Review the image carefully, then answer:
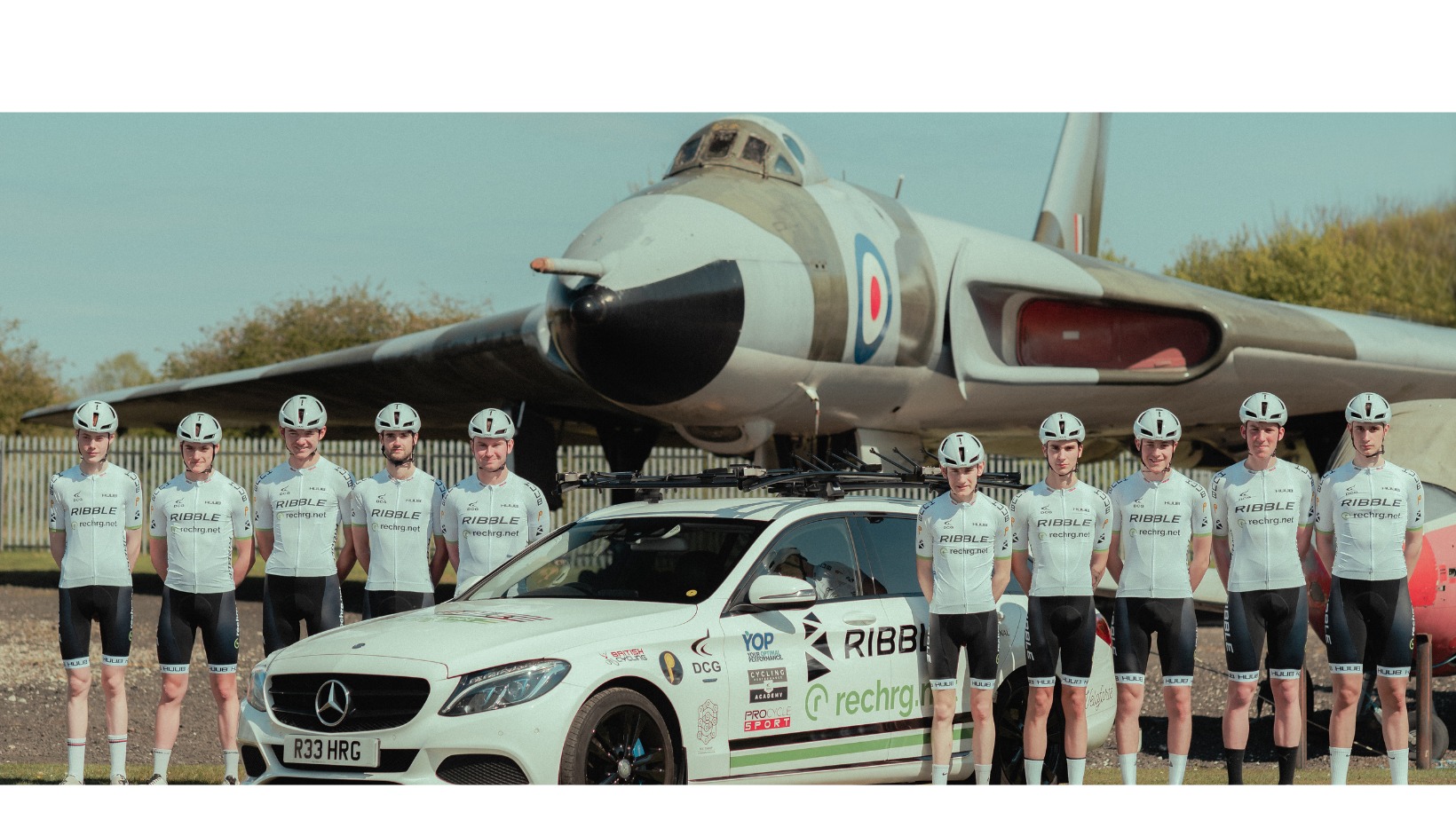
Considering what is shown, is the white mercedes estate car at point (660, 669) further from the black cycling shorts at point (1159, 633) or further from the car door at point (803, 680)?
the black cycling shorts at point (1159, 633)

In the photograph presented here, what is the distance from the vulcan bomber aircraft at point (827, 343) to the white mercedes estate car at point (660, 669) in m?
3.20

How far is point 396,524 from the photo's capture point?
8.12m

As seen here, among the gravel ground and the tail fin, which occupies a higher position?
the tail fin

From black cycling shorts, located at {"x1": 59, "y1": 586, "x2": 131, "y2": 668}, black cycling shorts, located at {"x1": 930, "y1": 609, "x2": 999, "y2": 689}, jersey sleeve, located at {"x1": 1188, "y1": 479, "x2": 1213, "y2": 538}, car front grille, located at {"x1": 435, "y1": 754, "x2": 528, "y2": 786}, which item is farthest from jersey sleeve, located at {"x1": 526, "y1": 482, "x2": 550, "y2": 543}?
jersey sleeve, located at {"x1": 1188, "y1": 479, "x2": 1213, "y2": 538}

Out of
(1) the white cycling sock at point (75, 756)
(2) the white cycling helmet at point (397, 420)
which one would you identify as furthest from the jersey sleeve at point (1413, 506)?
(1) the white cycling sock at point (75, 756)

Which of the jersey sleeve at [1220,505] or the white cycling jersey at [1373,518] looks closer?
the white cycling jersey at [1373,518]

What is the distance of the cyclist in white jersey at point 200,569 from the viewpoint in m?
7.48

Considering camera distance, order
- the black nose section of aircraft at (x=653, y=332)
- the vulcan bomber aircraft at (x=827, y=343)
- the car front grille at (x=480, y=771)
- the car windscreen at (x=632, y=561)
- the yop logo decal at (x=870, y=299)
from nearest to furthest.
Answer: the car front grille at (x=480, y=771)
the car windscreen at (x=632, y=561)
the black nose section of aircraft at (x=653, y=332)
the vulcan bomber aircraft at (x=827, y=343)
the yop logo decal at (x=870, y=299)

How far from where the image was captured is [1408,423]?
11719mm

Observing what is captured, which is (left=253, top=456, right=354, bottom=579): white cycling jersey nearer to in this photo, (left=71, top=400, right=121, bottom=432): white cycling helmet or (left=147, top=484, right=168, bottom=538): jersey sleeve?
(left=147, top=484, right=168, bottom=538): jersey sleeve

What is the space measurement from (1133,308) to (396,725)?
33.4ft

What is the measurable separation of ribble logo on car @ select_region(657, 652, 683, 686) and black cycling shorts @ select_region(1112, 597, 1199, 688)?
2370 mm

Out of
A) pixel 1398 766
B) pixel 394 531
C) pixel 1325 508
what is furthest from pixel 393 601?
pixel 1398 766

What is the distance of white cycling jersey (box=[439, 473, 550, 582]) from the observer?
812 centimetres
